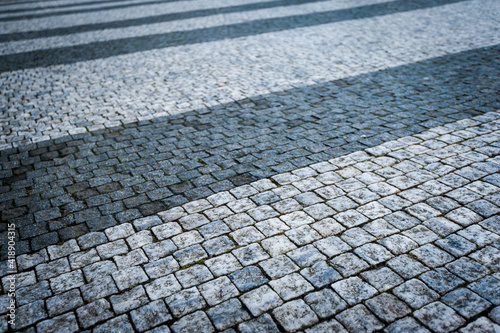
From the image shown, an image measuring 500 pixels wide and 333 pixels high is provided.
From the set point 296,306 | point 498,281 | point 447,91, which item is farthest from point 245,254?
point 447,91

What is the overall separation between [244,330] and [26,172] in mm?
4143

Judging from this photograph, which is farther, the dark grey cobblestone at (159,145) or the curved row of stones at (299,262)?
the dark grey cobblestone at (159,145)

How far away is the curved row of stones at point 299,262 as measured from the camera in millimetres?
3145

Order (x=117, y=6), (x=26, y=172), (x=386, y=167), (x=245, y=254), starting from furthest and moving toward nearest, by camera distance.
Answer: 1. (x=117, y=6)
2. (x=26, y=172)
3. (x=386, y=167)
4. (x=245, y=254)

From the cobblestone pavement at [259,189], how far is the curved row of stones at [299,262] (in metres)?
0.02

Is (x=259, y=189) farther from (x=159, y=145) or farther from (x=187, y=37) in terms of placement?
(x=187, y=37)

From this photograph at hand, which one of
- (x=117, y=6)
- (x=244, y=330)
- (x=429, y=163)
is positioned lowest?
(x=244, y=330)

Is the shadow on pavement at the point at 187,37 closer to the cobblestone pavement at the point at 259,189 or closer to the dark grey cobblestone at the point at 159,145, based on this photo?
the cobblestone pavement at the point at 259,189

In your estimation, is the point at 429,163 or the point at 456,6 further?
the point at 456,6

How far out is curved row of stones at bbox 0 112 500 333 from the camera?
3.14 metres

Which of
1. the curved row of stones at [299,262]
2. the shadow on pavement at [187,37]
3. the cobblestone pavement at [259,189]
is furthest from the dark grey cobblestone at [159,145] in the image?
the shadow on pavement at [187,37]

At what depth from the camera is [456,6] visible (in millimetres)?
13969

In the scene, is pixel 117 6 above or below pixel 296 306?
above

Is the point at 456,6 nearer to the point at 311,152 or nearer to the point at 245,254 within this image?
the point at 311,152
